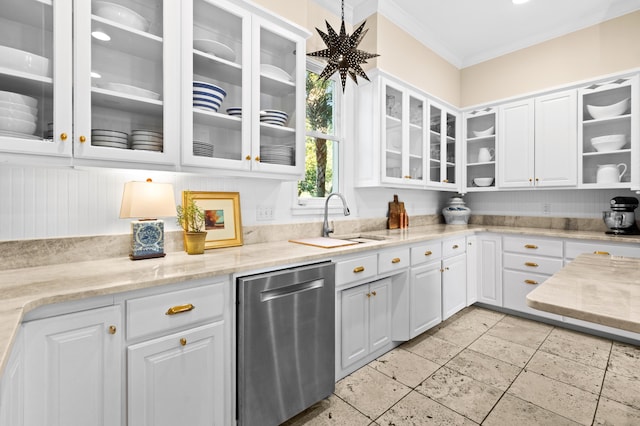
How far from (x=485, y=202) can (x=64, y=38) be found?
449cm

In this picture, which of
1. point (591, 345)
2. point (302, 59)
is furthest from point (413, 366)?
point (302, 59)

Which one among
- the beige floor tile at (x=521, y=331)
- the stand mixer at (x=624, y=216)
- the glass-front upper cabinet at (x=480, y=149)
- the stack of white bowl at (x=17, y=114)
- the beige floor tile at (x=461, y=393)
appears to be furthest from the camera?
the glass-front upper cabinet at (x=480, y=149)

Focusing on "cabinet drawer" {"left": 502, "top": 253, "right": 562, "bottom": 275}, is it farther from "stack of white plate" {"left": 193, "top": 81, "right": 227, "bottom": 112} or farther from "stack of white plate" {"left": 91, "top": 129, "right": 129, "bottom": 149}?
"stack of white plate" {"left": 91, "top": 129, "right": 129, "bottom": 149}

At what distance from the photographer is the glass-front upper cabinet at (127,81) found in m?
1.45

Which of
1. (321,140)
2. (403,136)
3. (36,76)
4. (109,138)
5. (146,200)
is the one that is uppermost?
(403,136)

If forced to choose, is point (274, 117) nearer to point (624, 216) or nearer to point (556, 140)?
point (556, 140)

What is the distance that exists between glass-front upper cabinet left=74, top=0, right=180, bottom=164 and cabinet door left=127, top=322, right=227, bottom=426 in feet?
2.98

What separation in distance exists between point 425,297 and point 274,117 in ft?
6.60

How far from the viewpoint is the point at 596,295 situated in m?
1.11

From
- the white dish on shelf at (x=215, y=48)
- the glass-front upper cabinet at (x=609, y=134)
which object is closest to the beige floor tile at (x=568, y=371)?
the glass-front upper cabinet at (x=609, y=134)

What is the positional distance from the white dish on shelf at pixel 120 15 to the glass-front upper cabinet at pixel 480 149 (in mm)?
3745

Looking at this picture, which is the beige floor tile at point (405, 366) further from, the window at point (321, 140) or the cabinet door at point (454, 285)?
the window at point (321, 140)

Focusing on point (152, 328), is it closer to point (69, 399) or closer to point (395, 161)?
point (69, 399)

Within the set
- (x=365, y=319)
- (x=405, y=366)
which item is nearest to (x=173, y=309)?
(x=365, y=319)
